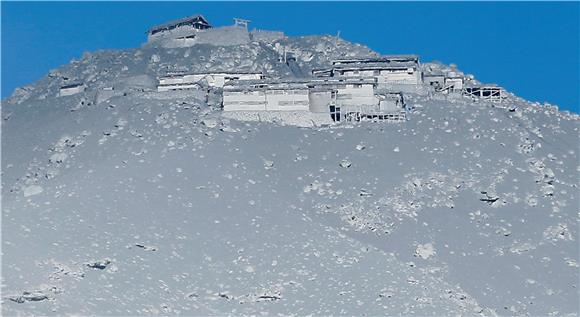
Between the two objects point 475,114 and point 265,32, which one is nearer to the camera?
point 475,114

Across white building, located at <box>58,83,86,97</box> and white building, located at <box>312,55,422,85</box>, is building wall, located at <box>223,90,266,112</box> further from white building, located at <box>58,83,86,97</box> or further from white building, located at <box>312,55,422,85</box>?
white building, located at <box>58,83,86,97</box>

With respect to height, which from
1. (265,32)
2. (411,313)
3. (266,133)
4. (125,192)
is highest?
(265,32)

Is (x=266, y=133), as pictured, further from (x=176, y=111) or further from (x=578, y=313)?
(x=578, y=313)

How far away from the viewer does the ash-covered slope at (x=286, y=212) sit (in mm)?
105812

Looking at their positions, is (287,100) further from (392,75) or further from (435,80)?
(435,80)

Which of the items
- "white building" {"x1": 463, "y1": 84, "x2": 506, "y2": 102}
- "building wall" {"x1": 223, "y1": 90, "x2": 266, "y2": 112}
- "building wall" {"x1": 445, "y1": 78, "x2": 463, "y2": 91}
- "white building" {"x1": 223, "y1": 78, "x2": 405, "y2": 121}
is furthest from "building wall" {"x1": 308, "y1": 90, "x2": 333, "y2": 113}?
"white building" {"x1": 463, "y1": 84, "x2": 506, "y2": 102}

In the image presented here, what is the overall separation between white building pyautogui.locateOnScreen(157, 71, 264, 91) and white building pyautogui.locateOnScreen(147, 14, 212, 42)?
12070 mm

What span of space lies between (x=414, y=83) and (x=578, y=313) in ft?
117

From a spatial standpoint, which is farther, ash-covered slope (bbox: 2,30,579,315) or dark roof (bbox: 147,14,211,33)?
dark roof (bbox: 147,14,211,33)

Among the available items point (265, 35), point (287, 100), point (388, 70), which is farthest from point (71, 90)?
point (388, 70)

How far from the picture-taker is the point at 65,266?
105188mm

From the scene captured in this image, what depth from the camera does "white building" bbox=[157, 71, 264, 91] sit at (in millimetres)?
138500

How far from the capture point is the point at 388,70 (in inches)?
5507

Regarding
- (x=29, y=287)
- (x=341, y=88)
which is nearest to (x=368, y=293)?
(x=29, y=287)
